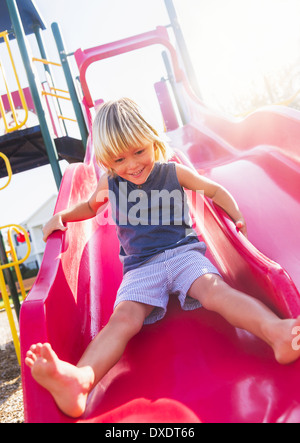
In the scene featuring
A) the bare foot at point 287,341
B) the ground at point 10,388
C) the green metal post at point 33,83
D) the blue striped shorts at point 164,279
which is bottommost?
the ground at point 10,388

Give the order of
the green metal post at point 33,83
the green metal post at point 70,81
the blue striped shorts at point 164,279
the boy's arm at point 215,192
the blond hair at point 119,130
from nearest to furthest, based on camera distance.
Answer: the blue striped shorts at point 164,279, the blond hair at point 119,130, the boy's arm at point 215,192, the green metal post at point 33,83, the green metal post at point 70,81

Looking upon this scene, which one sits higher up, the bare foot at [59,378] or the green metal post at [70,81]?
the green metal post at [70,81]

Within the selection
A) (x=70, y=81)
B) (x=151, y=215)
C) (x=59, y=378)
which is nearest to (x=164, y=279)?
(x=151, y=215)

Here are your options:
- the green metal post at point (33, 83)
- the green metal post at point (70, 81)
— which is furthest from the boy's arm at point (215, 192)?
the green metal post at point (70, 81)

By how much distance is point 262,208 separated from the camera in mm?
1946

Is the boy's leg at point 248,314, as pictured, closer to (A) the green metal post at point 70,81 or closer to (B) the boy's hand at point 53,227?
(B) the boy's hand at point 53,227

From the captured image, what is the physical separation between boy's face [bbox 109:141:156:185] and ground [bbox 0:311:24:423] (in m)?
1.34

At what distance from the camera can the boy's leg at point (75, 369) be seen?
93 cm

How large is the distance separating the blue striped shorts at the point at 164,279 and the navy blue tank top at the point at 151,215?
0.06m

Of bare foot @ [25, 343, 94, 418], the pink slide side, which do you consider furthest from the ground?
bare foot @ [25, 343, 94, 418]

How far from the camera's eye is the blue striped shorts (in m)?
1.33

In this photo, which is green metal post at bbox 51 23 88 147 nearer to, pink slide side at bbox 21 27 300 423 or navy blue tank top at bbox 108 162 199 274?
pink slide side at bbox 21 27 300 423
